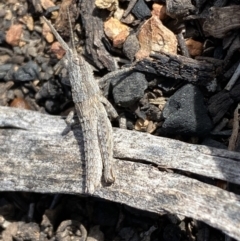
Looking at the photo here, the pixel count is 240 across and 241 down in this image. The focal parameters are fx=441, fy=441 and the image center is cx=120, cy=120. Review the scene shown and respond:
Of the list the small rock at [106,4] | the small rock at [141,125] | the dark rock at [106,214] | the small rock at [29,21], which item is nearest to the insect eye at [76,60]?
the small rock at [106,4]

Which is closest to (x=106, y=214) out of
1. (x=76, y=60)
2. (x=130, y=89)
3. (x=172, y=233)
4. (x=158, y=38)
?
(x=172, y=233)

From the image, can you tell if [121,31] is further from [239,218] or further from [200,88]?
[239,218]

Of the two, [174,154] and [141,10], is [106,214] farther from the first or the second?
[141,10]

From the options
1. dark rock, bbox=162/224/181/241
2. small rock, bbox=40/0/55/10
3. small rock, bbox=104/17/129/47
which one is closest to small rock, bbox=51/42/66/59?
small rock, bbox=40/0/55/10

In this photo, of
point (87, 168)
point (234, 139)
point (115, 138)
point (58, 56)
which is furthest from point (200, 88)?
point (58, 56)

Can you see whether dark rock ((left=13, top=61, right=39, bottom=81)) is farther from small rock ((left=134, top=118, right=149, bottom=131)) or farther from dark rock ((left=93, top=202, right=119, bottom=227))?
dark rock ((left=93, top=202, right=119, bottom=227))

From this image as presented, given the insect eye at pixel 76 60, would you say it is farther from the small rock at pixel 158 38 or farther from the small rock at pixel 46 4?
the small rock at pixel 46 4
